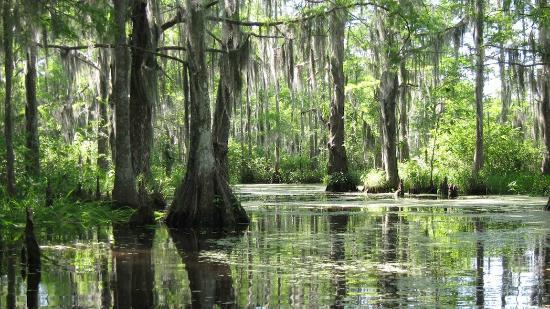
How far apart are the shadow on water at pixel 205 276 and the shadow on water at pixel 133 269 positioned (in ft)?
1.25

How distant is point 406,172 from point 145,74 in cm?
1225

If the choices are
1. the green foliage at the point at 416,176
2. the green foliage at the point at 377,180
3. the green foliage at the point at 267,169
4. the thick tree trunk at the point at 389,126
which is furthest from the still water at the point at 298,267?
the green foliage at the point at 267,169

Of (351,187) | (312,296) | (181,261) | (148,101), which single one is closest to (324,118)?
(351,187)

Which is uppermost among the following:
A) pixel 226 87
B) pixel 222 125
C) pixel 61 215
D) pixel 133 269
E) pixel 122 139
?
pixel 226 87

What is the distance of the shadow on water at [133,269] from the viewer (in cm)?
A: 573

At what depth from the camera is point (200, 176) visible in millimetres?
12070

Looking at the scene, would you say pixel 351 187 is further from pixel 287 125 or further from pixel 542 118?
pixel 287 125

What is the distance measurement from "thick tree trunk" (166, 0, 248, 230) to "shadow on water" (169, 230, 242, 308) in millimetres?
1773

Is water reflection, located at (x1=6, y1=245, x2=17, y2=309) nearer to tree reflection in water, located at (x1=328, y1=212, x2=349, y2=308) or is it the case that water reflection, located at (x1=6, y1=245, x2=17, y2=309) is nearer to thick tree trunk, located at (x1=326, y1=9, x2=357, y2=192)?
tree reflection in water, located at (x1=328, y1=212, x2=349, y2=308)

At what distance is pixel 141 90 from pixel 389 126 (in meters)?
11.4

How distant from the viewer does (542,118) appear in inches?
1040

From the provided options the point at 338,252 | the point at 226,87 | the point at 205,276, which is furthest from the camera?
the point at 226,87

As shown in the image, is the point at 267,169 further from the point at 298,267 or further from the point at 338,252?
the point at 298,267

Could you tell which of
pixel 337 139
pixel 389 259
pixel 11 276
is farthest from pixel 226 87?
pixel 337 139
